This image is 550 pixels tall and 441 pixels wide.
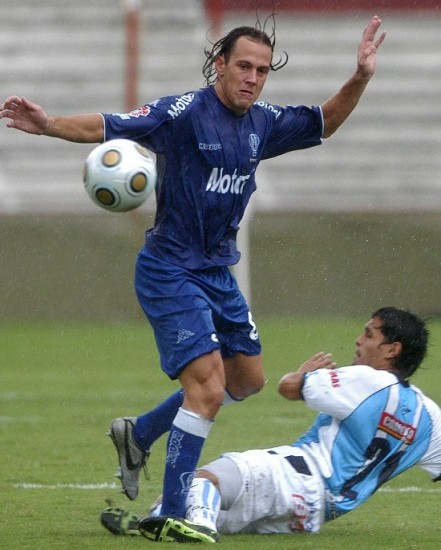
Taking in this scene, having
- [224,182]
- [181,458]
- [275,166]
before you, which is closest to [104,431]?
[224,182]

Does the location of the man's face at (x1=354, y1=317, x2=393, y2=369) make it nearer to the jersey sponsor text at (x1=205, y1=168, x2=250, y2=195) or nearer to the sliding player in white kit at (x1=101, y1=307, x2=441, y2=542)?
the sliding player in white kit at (x1=101, y1=307, x2=441, y2=542)

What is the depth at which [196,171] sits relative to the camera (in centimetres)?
626

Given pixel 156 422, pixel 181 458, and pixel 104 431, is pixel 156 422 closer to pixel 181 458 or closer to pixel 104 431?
pixel 181 458

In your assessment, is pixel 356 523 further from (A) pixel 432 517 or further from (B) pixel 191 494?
(B) pixel 191 494

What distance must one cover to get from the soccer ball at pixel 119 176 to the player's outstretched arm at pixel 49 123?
0.12 meters

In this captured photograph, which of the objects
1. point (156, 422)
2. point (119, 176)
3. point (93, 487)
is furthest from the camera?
point (93, 487)

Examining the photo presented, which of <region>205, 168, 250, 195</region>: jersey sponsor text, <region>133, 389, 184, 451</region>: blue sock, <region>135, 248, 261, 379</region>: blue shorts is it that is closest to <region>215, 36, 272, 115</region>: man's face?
<region>205, 168, 250, 195</region>: jersey sponsor text

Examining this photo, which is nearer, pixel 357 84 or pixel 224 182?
pixel 224 182

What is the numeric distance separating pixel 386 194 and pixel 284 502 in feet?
51.8

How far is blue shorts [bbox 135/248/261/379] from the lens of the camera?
5.96m

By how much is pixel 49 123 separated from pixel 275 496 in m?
1.96

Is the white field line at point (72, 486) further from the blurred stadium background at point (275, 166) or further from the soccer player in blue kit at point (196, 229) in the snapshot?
the blurred stadium background at point (275, 166)

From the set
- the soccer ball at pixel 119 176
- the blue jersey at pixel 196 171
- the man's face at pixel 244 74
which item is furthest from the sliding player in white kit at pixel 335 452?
the man's face at pixel 244 74

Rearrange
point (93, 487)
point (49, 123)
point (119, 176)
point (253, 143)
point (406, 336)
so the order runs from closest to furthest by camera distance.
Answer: point (119, 176) < point (49, 123) < point (406, 336) < point (253, 143) < point (93, 487)
